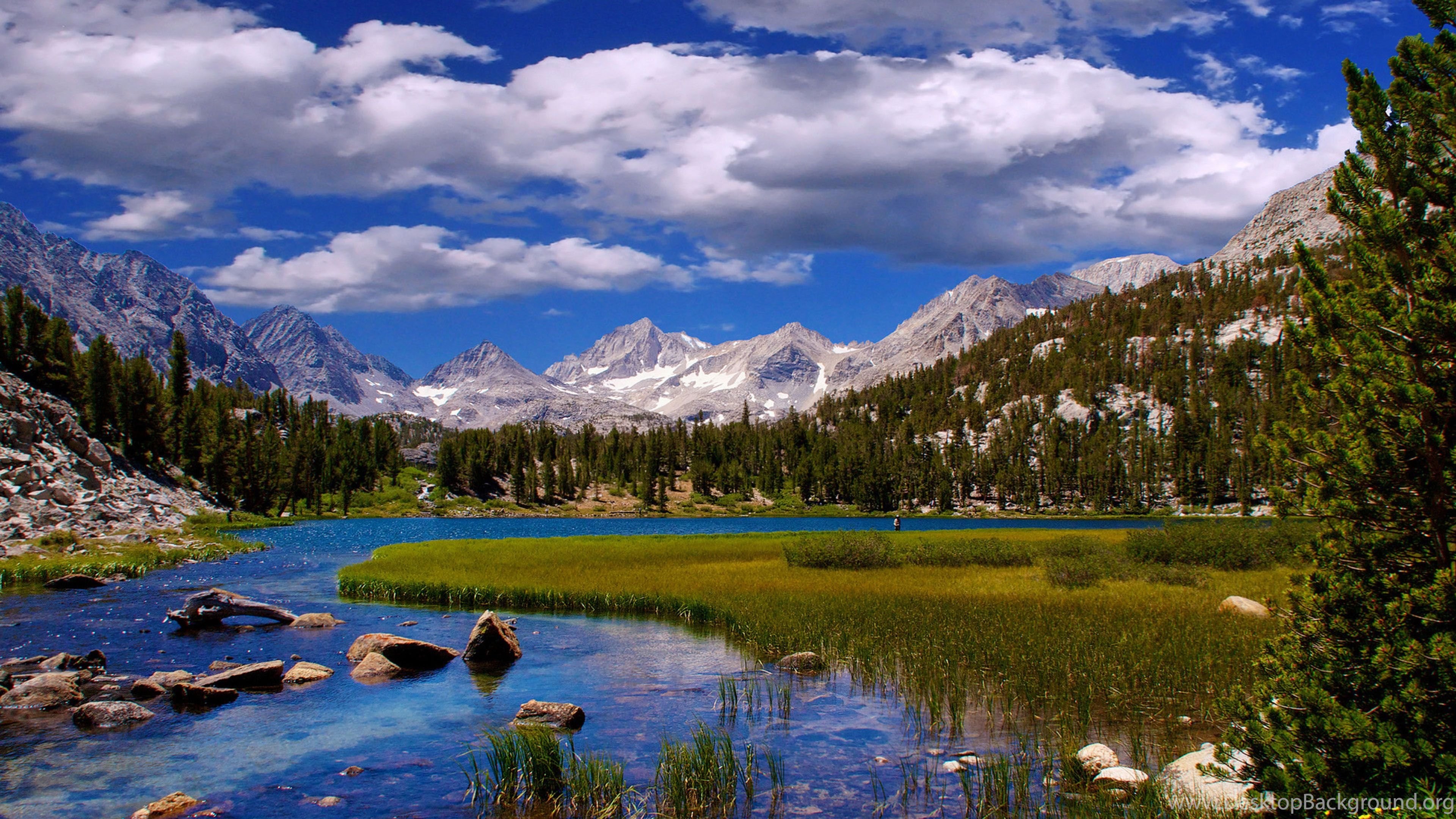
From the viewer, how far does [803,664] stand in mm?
22859

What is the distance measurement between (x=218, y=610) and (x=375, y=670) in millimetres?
12745

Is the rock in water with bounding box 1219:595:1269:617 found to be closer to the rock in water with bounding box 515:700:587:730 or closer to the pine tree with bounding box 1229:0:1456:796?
the pine tree with bounding box 1229:0:1456:796

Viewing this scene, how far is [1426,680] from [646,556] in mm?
47445

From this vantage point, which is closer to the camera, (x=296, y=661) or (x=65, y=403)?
(x=296, y=661)

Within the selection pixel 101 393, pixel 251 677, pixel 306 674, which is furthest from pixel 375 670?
pixel 101 393

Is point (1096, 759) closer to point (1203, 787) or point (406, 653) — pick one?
point (1203, 787)

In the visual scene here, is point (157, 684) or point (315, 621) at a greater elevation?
point (157, 684)

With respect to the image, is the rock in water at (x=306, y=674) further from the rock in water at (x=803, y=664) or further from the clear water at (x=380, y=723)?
the rock in water at (x=803, y=664)

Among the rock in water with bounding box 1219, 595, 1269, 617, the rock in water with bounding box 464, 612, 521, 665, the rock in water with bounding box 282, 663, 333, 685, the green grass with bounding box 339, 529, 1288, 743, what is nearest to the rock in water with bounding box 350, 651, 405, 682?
the rock in water with bounding box 282, 663, 333, 685

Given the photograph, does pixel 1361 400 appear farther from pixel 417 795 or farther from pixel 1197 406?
pixel 1197 406

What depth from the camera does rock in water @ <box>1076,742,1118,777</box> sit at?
1343 cm

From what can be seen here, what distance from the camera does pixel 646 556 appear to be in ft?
174

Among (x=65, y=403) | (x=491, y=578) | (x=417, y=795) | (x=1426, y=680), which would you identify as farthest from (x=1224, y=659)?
(x=65, y=403)

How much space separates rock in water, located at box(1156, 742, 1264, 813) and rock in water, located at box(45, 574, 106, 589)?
4983cm
